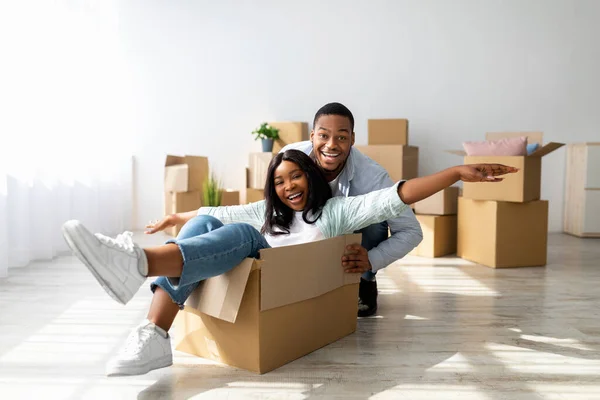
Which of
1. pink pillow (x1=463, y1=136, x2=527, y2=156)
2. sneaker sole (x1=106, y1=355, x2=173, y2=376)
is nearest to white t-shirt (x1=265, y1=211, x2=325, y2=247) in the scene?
sneaker sole (x1=106, y1=355, x2=173, y2=376)

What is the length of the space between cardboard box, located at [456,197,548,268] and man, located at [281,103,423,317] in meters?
1.13

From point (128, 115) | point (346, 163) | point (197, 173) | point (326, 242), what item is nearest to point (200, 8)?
point (128, 115)

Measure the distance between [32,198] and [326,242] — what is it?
2.13 meters

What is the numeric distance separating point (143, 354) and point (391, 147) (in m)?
2.86

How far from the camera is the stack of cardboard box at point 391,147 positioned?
3984mm

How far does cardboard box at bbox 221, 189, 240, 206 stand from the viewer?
406 cm

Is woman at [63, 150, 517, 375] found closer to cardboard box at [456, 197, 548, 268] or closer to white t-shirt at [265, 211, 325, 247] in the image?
white t-shirt at [265, 211, 325, 247]

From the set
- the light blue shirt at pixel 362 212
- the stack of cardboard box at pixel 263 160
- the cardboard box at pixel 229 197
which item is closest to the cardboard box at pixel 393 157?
the stack of cardboard box at pixel 263 160

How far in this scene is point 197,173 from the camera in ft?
13.5

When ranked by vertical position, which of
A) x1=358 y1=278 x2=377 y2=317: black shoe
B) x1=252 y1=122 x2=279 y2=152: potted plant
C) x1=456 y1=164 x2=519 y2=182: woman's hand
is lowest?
x1=358 y1=278 x2=377 y2=317: black shoe

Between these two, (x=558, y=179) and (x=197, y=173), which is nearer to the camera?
(x=197, y=173)

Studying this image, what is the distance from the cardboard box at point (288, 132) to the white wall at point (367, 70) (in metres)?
0.25

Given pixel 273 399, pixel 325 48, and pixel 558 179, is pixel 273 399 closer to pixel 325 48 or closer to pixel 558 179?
pixel 325 48

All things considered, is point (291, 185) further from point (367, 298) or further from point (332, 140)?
point (367, 298)
